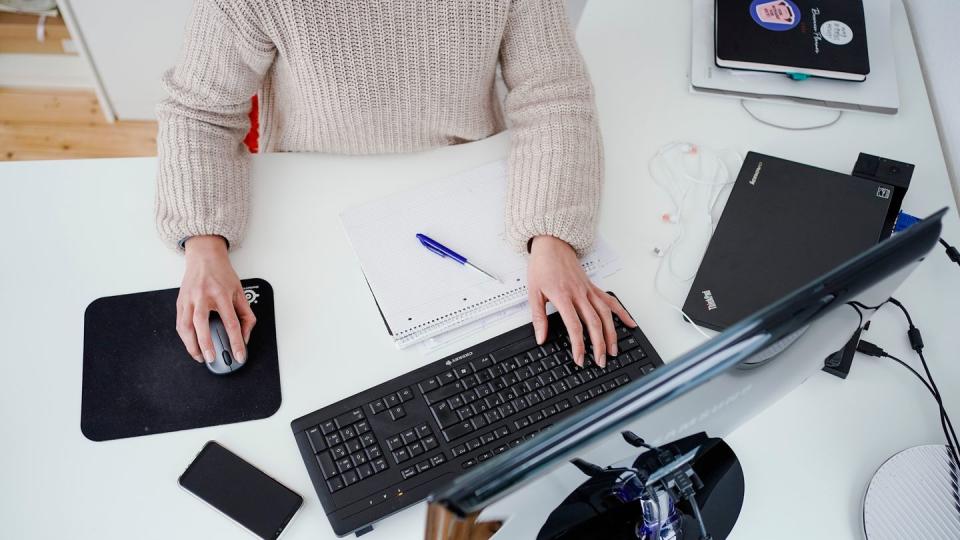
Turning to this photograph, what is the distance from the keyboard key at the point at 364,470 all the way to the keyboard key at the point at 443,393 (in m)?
0.10

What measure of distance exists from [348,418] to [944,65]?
1084mm

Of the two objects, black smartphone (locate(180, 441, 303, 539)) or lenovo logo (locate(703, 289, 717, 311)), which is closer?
black smartphone (locate(180, 441, 303, 539))

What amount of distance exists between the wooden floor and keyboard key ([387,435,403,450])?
1513 millimetres

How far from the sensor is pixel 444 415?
0.83m

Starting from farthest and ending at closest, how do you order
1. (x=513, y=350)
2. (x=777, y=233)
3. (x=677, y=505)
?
(x=777, y=233) < (x=513, y=350) < (x=677, y=505)

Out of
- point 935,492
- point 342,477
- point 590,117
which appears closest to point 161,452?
point 342,477

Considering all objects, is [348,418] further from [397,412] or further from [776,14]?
[776,14]

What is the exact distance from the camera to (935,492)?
2.70 feet

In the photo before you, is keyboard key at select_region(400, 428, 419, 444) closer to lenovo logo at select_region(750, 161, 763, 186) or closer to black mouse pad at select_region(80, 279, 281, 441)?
black mouse pad at select_region(80, 279, 281, 441)

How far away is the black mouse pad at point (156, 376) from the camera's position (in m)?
0.82

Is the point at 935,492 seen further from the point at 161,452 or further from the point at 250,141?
the point at 250,141

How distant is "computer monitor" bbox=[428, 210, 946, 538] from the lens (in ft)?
1.48

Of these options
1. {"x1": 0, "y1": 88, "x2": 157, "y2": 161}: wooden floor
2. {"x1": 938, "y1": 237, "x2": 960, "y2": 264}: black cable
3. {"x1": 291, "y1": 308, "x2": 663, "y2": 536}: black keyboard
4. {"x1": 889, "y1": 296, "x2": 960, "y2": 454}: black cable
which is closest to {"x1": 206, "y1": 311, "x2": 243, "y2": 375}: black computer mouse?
{"x1": 291, "y1": 308, "x2": 663, "y2": 536}: black keyboard

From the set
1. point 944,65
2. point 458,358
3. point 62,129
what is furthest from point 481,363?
point 62,129
